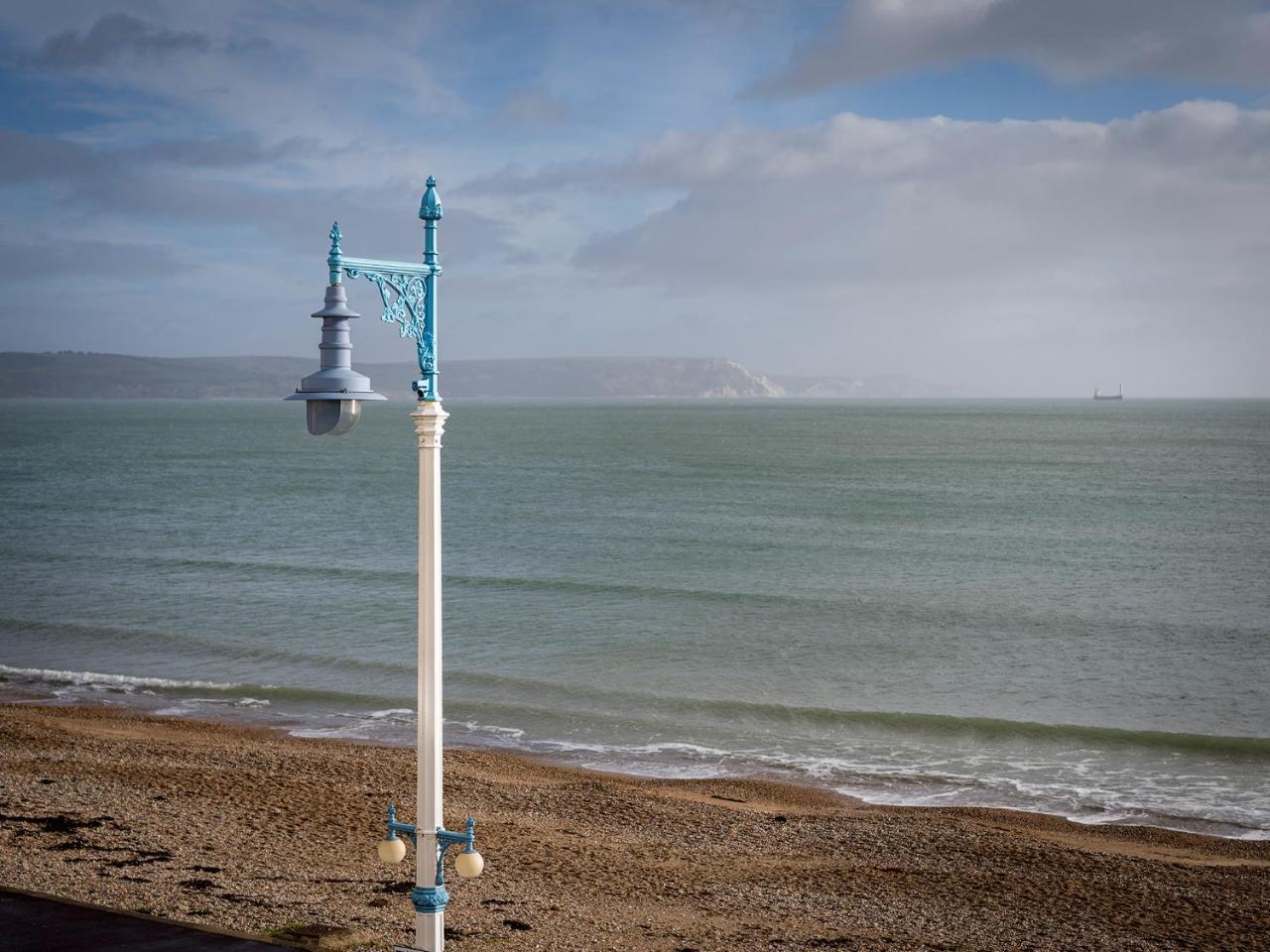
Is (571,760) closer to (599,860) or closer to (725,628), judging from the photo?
(599,860)

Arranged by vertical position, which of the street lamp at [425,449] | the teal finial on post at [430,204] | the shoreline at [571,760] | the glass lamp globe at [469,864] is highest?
the teal finial on post at [430,204]

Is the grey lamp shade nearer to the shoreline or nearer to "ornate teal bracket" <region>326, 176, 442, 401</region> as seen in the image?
"ornate teal bracket" <region>326, 176, 442, 401</region>

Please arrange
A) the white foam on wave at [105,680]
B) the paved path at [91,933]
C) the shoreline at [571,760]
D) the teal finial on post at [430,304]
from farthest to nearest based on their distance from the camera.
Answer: the white foam on wave at [105,680] → the shoreline at [571,760] → the paved path at [91,933] → the teal finial on post at [430,304]

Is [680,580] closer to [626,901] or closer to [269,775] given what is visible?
[269,775]

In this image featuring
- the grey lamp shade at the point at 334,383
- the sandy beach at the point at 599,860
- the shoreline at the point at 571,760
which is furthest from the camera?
the shoreline at the point at 571,760

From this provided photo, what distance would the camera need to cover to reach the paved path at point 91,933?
27.9 ft

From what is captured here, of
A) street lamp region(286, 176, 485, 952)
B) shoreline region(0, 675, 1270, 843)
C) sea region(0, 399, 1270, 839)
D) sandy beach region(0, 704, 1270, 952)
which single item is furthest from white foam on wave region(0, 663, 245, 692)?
street lamp region(286, 176, 485, 952)

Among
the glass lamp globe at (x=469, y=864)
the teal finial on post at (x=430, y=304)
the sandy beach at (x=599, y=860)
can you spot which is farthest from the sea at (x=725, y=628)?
the teal finial on post at (x=430, y=304)

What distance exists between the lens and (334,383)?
6703 mm

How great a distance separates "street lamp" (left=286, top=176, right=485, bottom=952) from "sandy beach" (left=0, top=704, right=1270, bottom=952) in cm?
331

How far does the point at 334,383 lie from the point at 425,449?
0.74 metres

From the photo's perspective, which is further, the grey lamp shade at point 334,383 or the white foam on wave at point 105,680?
the white foam on wave at point 105,680

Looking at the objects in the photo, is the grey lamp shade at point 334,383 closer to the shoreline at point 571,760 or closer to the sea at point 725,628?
the shoreline at point 571,760

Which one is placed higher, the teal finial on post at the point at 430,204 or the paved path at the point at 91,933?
the teal finial on post at the point at 430,204
